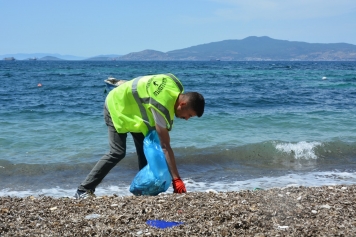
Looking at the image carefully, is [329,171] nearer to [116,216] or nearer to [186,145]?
[186,145]

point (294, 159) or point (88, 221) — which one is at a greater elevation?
point (88, 221)

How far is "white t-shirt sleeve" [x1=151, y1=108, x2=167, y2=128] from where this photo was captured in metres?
4.48

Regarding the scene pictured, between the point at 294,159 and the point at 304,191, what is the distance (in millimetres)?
4413

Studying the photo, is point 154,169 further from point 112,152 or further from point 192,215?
point 192,215

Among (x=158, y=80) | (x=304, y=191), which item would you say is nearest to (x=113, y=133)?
(x=158, y=80)

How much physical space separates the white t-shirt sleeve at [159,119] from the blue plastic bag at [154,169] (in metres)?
0.36

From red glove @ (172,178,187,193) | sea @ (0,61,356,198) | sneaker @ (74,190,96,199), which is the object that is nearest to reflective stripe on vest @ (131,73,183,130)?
red glove @ (172,178,187,193)

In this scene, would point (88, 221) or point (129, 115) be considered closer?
point (88, 221)

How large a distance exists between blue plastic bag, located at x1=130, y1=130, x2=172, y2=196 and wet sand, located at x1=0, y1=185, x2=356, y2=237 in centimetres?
18

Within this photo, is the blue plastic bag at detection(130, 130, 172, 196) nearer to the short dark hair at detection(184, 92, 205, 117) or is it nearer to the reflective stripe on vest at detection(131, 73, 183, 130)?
the reflective stripe on vest at detection(131, 73, 183, 130)

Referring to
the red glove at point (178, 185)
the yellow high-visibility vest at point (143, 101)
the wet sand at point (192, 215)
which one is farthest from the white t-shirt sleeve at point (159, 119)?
the wet sand at point (192, 215)

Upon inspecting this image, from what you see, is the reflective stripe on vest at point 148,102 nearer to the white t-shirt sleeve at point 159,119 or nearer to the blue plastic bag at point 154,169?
the white t-shirt sleeve at point 159,119

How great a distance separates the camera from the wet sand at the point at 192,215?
3.74 m

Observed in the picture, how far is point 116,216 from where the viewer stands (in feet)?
13.5
